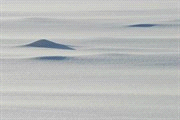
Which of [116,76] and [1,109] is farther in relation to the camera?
[116,76]

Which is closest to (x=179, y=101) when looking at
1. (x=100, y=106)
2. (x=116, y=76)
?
(x=100, y=106)

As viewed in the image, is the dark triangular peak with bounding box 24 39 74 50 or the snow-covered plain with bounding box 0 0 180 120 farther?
the dark triangular peak with bounding box 24 39 74 50

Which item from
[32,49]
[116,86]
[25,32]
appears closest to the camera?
[116,86]

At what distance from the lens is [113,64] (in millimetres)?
4902

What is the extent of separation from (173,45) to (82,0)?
667 centimetres

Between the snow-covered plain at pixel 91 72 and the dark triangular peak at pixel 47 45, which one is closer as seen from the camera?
the snow-covered plain at pixel 91 72

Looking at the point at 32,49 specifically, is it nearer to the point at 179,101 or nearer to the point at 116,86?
the point at 116,86

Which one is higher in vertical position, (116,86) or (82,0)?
(82,0)

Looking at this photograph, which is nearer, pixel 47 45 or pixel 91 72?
pixel 91 72

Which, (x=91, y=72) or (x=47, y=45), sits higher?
(x=47, y=45)

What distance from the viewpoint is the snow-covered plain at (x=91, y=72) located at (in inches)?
140

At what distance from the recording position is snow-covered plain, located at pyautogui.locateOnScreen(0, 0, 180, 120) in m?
3.55

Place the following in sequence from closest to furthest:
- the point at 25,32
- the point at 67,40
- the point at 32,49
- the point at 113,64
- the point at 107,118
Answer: the point at 107,118 < the point at 113,64 < the point at 32,49 < the point at 67,40 < the point at 25,32

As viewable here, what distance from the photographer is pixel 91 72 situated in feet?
15.1
